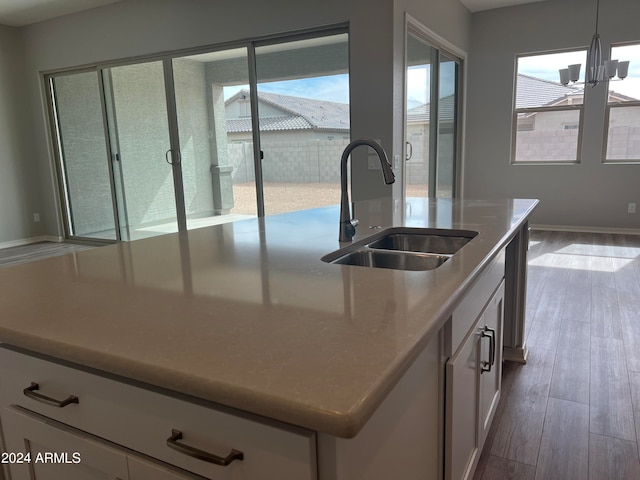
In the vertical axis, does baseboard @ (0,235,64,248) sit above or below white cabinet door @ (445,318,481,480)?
below

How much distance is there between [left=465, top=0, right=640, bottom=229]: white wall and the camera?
562 centimetres

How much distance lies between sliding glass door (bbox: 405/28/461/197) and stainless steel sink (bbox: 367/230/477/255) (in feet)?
8.52

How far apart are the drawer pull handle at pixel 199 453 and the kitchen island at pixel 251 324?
0.23ft

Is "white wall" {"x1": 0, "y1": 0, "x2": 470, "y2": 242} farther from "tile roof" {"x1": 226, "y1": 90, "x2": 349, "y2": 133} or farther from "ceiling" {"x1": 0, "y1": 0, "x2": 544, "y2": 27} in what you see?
"tile roof" {"x1": 226, "y1": 90, "x2": 349, "y2": 133}

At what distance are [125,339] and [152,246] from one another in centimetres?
80

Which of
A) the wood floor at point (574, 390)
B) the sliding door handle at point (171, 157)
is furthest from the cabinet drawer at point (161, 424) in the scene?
the sliding door handle at point (171, 157)

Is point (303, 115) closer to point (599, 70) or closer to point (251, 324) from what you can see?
point (599, 70)

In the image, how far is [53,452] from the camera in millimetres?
958

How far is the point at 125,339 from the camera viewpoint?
2.65 ft

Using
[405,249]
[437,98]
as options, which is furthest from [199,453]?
[437,98]

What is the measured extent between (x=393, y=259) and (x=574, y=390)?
1.31 meters

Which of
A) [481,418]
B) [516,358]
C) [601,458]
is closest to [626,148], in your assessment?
[516,358]

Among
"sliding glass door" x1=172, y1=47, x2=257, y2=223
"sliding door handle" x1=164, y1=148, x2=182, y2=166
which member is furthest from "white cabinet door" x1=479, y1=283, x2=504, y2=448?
"sliding door handle" x1=164, y1=148, x2=182, y2=166

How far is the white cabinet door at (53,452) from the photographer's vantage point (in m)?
0.87
